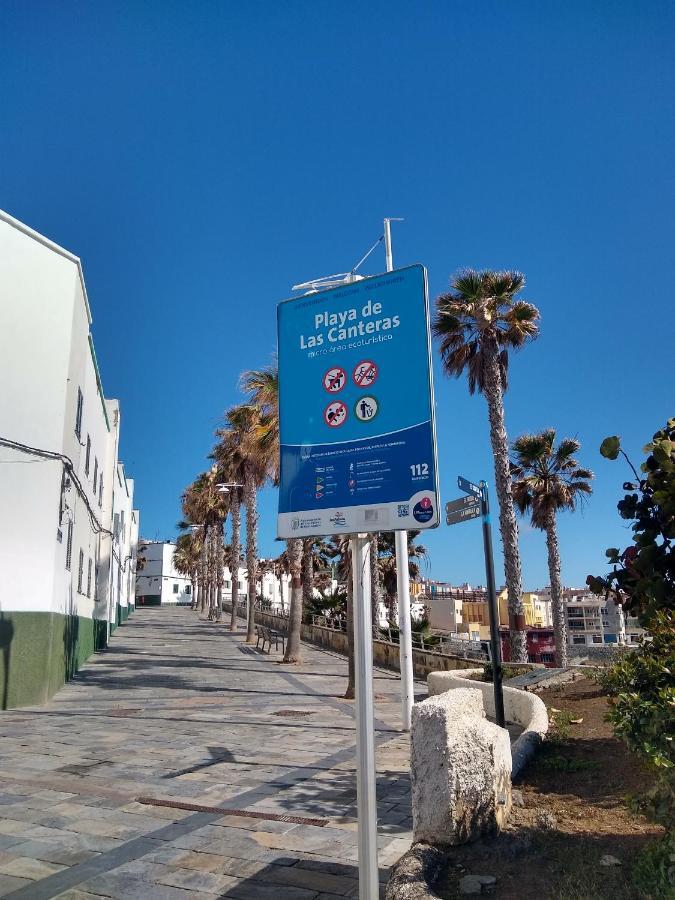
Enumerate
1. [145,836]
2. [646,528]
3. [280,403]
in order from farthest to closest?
1. [145,836]
2. [646,528]
3. [280,403]

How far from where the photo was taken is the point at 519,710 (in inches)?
385

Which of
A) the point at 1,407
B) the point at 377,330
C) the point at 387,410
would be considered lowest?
the point at 387,410

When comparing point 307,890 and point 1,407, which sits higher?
point 1,407

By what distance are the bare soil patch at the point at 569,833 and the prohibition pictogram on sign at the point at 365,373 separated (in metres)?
2.71

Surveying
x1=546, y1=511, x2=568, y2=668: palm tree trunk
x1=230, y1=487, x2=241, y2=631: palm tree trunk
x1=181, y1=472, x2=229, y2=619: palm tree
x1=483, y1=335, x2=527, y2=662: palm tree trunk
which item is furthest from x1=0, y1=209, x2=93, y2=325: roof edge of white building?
x1=181, y1=472, x2=229, y2=619: palm tree

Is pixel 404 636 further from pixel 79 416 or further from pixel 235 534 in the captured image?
pixel 235 534

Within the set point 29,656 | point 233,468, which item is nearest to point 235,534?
point 233,468

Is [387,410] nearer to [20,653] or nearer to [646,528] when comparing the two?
[646,528]

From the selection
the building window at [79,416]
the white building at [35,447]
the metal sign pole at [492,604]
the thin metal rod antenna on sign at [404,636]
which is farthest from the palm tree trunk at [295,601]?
the metal sign pole at [492,604]

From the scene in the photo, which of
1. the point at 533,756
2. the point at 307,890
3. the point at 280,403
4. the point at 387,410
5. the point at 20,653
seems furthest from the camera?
the point at 20,653

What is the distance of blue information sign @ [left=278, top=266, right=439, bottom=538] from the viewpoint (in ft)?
11.8

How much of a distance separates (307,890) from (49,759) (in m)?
5.61

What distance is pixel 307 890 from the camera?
4.47m

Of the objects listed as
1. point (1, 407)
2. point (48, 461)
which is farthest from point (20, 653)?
point (1, 407)
